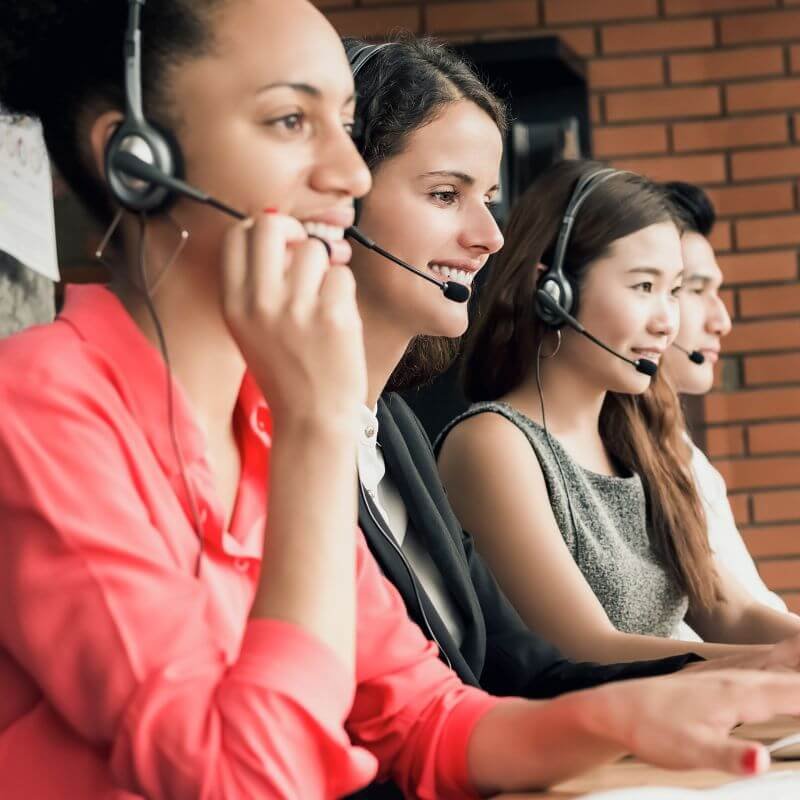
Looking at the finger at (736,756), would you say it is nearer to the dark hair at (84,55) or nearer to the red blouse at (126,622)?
the red blouse at (126,622)

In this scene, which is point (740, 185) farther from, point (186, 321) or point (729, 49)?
point (186, 321)

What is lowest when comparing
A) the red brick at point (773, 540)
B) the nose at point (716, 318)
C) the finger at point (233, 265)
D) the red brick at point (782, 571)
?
the red brick at point (782, 571)

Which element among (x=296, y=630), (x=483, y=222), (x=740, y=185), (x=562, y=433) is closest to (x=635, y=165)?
(x=740, y=185)

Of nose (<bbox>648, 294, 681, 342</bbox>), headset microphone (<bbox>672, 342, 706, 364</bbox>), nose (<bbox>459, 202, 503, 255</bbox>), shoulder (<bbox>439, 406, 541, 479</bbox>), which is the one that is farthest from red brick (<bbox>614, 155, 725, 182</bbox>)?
nose (<bbox>459, 202, 503, 255</bbox>)

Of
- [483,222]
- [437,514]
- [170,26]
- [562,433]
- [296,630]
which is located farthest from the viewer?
[562,433]

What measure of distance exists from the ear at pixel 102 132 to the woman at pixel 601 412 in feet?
3.61

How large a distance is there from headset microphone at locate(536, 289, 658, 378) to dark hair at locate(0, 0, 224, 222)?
1246mm

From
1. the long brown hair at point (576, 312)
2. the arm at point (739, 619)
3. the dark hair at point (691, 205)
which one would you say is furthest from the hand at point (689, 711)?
the dark hair at point (691, 205)

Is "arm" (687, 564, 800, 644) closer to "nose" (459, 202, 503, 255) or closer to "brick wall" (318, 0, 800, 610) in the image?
"nose" (459, 202, 503, 255)

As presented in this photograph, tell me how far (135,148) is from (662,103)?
2.83m

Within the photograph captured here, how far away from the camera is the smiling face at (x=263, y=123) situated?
3.17 feet

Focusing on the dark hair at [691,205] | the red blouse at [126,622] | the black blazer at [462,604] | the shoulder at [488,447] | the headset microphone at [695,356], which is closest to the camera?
the red blouse at [126,622]

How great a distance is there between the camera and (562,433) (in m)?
2.22

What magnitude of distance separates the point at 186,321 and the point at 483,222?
755 mm
